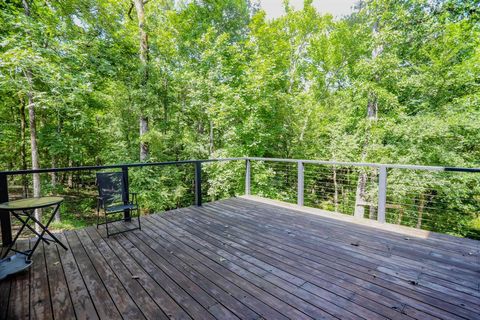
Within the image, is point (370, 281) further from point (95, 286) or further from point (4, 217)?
point (4, 217)

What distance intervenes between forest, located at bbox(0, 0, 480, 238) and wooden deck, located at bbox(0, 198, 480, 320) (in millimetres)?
3625

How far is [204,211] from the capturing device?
4121mm

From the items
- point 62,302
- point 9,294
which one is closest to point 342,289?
point 62,302

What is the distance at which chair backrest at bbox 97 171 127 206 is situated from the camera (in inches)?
125

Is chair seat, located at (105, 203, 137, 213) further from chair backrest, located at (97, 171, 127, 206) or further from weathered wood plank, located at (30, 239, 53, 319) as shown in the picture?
weathered wood plank, located at (30, 239, 53, 319)

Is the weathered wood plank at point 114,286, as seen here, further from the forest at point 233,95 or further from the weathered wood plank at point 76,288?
the forest at point 233,95

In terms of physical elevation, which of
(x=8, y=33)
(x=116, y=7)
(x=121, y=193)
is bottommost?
(x=121, y=193)

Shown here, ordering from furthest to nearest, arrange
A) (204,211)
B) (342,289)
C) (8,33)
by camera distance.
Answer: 1. (8,33)
2. (204,211)
3. (342,289)

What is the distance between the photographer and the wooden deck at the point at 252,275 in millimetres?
1604

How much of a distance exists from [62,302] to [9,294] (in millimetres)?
504

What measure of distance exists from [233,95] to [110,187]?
5.61 m

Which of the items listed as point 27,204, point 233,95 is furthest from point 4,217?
point 233,95

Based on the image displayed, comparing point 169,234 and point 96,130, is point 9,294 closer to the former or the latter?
point 169,234

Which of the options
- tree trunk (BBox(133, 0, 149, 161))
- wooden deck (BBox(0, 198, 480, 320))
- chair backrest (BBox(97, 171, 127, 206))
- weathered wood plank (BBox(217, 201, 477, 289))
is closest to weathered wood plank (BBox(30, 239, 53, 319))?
wooden deck (BBox(0, 198, 480, 320))
